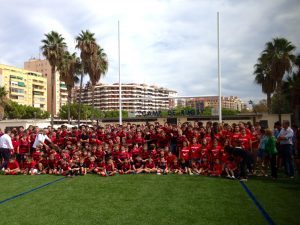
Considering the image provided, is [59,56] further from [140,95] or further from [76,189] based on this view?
[140,95]

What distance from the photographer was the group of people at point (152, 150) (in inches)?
425

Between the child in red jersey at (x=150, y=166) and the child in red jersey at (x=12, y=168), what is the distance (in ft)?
18.3

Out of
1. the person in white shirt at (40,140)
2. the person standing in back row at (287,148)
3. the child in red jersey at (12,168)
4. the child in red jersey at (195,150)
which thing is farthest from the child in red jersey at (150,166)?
the child in red jersey at (12,168)

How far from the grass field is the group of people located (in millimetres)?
1134

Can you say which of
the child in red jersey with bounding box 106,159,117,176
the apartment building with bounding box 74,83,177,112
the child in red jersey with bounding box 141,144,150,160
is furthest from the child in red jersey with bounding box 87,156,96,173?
the apartment building with bounding box 74,83,177,112

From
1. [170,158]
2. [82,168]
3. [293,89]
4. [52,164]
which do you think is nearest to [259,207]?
[170,158]

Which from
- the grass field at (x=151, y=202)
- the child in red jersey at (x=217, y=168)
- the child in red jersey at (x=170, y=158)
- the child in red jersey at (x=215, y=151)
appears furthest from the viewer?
the child in red jersey at (x=170, y=158)

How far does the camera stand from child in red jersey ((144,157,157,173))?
12156 millimetres

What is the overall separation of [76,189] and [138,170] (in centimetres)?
360

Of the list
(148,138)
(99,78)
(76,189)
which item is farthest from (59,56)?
(76,189)

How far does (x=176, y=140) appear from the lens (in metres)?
13.2

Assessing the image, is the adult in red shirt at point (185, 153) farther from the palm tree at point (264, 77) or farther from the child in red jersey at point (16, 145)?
the palm tree at point (264, 77)

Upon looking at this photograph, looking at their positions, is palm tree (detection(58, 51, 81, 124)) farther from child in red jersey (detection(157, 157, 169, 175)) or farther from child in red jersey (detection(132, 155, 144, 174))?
child in red jersey (detection(157, 157, 169, 175))

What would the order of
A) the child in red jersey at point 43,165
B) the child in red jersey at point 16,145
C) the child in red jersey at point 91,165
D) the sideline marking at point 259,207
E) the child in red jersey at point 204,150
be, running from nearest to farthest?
the sideline marking at point 259,207 → the child in red jersey at point 204,150 → the child in red jersey at point 91,165 → the child in red jersey at point 43,165 → the child in red jersey at point 16,145
